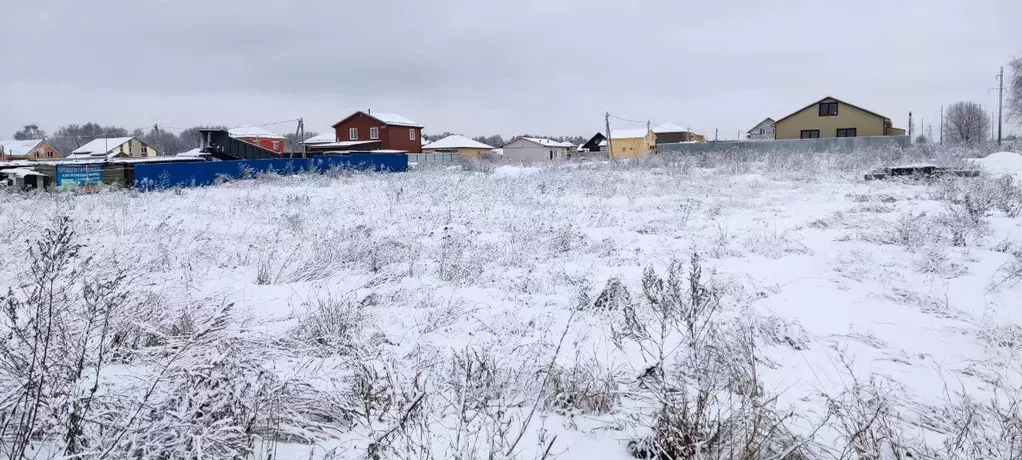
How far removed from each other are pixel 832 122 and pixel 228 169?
4251cm

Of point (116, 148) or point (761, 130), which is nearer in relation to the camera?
point (116, 148)

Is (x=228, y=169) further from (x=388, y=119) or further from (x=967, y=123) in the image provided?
(x=967, y=123)

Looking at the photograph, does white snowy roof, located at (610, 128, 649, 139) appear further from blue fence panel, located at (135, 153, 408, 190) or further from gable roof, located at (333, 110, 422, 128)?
blue fence panel, located at (135, 153, 408, 190)

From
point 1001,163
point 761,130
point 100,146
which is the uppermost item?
point 761,130

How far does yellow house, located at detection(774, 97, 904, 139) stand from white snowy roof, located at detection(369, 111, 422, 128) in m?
31.4

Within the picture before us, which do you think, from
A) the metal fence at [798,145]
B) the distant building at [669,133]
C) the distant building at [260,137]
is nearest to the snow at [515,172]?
the metal fence at [798,145]

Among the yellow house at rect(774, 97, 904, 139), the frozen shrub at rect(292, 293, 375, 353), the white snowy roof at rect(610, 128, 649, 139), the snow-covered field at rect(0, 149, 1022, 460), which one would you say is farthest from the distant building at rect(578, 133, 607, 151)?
the frozen shrub at rect(292, 293, 375, 353)

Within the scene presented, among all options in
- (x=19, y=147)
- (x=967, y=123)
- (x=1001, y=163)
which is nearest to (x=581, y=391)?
(x=1001, y=163)

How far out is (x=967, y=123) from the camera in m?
50.8

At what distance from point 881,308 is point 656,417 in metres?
3.27

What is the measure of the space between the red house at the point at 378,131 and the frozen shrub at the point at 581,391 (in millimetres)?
46164

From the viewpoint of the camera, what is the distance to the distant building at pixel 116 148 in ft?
200

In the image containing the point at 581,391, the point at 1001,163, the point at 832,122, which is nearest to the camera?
the point at 581,391

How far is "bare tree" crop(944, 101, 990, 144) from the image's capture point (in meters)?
50.5
